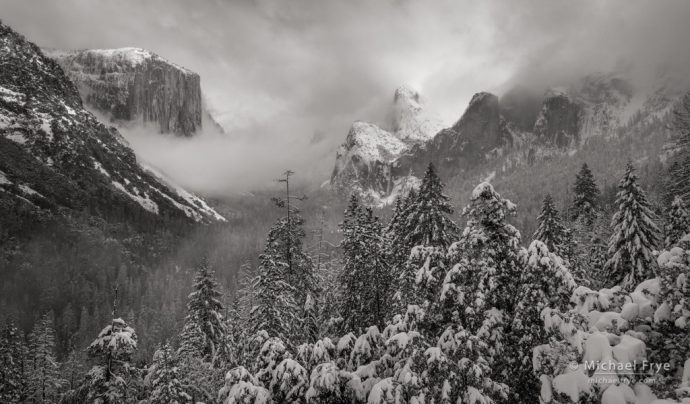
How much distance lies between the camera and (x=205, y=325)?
32.1 metres

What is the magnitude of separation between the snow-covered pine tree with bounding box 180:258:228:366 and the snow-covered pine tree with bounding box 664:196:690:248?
32.0 meters

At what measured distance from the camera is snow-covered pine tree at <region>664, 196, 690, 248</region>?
2433 centimetres

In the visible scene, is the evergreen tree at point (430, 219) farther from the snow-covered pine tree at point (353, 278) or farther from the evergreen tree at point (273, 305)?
the evergreen tree at point (273, 305)

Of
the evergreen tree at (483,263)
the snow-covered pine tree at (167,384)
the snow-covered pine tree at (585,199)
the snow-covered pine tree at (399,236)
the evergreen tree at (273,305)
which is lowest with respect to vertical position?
the snow-covered pine tree at (167,384)

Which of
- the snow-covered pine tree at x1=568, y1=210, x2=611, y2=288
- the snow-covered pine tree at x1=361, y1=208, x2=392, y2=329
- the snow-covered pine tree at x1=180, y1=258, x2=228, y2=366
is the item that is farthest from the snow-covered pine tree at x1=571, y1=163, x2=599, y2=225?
the snow-covered pine tree at x1=180, y1=258, x2=228, y2=366

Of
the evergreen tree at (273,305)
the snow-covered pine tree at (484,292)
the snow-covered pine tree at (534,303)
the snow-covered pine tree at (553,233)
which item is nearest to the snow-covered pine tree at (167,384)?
the evergreen tree at (273,305)

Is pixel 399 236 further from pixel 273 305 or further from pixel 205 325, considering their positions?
pixel 205 325

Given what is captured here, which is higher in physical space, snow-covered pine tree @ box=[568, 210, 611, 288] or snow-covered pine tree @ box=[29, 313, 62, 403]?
snow-covered pine tree @ box=[568, 210, 611, 288]

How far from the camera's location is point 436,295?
10297 mm

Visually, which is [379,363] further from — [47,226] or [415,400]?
[47,226]

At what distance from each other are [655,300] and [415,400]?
4.48 meters

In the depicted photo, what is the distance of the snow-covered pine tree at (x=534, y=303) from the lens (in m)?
8.83

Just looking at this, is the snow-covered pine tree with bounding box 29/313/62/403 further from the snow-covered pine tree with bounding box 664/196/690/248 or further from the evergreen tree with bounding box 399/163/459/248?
the snow-covered pine tree with bounding box 664/196/690/248

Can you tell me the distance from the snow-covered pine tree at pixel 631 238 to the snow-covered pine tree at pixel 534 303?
2158 centimetres
